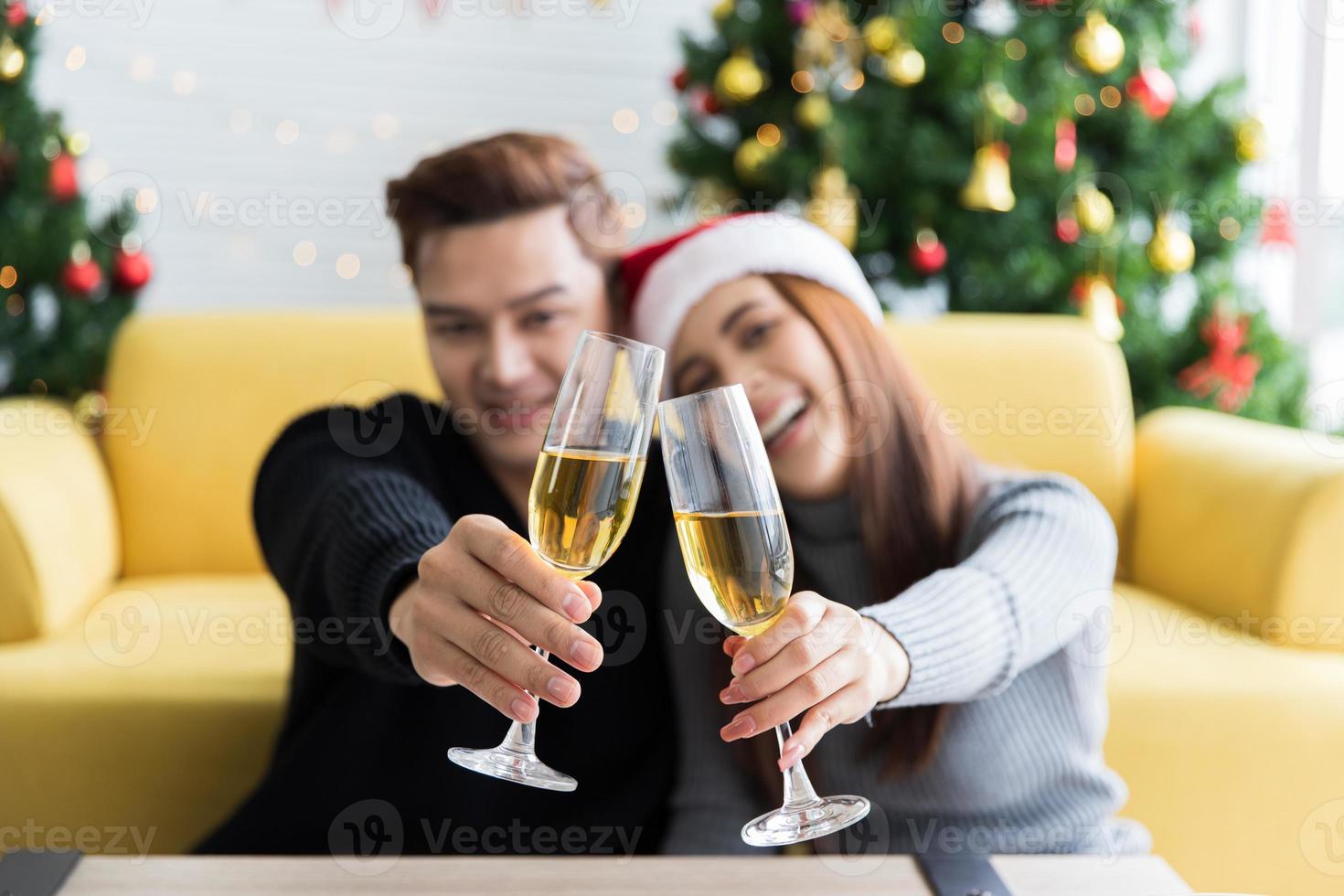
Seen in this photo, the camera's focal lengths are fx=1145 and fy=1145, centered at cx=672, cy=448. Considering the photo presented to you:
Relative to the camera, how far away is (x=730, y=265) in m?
1.31

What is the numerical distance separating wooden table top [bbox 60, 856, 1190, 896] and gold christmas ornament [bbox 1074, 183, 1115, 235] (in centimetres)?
181

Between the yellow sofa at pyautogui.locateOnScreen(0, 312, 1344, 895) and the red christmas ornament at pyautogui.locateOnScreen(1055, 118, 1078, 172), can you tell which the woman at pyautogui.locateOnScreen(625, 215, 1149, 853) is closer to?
the yellow sofa at pyautogui.locateOnScreen(0, 312, 1344, 895)

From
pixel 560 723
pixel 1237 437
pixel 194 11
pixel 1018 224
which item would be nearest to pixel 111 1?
pixel 194 11

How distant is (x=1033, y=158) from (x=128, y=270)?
2029 mm

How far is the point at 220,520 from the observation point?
6.91 ft

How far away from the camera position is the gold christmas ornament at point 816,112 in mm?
2502

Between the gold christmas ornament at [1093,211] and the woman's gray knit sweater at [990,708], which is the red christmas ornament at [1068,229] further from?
the woman's gray knit sweater at [990,708]

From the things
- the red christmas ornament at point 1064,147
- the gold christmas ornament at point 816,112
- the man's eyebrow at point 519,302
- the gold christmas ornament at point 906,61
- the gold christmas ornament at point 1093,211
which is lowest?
the man's eyebrow at point 519,302

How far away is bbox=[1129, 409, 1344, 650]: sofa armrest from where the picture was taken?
5.21 feet

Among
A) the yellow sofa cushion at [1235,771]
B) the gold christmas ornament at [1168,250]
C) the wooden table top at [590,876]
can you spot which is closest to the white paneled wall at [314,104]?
the gold christmas ornament at [1168,250]

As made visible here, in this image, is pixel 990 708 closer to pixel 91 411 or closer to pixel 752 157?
pixel 752 157

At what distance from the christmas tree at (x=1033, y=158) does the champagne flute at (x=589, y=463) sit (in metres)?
1.75

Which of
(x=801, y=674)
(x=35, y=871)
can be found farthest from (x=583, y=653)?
(x=35, y=871)

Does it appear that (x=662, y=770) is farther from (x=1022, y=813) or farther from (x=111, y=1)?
(x=111, y=1)
